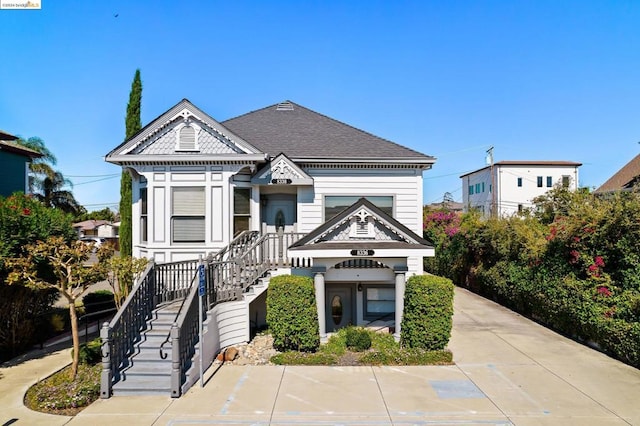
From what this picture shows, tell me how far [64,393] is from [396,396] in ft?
21.7

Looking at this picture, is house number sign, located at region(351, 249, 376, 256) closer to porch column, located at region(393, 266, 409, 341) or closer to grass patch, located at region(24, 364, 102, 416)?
porch column, located at region(393, 266, 409, 341)

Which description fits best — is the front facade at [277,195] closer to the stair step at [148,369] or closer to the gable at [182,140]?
the gable at [182,140]

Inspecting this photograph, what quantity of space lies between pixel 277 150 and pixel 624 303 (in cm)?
1064

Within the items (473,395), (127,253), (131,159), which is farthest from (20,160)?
(473,395)

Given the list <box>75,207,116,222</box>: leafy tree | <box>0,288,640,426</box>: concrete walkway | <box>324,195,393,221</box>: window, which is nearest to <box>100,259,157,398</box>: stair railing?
<box>0,288,640,426</box>: concrete walkway

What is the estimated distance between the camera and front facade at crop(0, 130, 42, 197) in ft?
56.4

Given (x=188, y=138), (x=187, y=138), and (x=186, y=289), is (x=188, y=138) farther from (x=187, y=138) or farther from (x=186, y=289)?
(x=186, y=289)

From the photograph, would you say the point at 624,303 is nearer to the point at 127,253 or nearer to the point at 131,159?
the point at 131,159

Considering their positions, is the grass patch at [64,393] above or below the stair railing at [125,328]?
below

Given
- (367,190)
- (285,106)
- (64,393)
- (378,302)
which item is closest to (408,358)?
(378,302)

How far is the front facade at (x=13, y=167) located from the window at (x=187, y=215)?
32.3 feet

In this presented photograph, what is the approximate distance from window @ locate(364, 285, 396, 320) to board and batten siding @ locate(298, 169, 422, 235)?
7.32ft

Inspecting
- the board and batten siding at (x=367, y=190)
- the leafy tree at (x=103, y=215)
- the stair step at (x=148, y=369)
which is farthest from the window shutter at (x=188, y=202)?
the leafy tree at (x=103, y=215)

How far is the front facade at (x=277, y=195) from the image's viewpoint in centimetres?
1142
